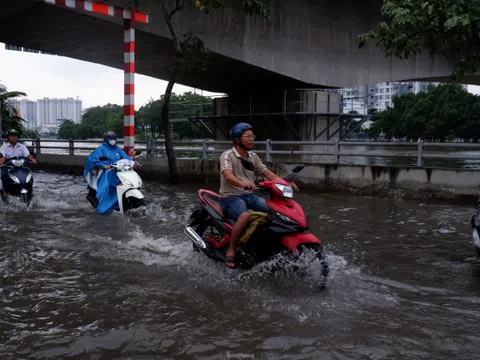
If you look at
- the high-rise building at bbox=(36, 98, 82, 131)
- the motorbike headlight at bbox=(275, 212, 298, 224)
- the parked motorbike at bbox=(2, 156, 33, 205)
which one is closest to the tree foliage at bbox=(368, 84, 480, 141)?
the parked motorbike at bbox=(2, 156, 33, 205)

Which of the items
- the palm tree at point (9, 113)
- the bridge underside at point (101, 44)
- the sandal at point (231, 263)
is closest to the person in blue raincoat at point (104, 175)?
the sandal at point (231, 263)

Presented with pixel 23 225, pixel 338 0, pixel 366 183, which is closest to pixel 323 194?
pixel 366 183

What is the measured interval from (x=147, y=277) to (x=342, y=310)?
2.21 m

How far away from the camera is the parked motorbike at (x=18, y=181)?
9.88 meters

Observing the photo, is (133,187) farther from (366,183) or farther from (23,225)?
(366,183)

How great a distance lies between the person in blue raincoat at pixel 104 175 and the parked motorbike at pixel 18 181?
1205 millimetres

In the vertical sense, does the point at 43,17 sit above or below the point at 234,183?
above

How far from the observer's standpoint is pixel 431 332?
3988 millimetres

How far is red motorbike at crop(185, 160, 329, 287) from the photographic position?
484cm

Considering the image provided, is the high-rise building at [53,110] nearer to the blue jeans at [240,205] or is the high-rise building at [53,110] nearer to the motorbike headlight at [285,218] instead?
the blue jeans at [240,205]

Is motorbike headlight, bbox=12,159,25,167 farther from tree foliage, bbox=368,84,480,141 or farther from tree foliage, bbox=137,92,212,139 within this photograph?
tree foliage, bbox=368,84,480,141

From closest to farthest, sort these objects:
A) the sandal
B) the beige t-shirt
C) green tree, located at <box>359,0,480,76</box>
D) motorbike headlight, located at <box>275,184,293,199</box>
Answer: motorbike headlight, located at <box>275,184,293,199</box>
the sandal
the beige t-shirt
green tree, located at <box>359,0,480,76</box>

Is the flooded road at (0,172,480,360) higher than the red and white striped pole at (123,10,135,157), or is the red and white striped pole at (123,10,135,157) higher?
the red and white striped pole at (123,10,135,157)

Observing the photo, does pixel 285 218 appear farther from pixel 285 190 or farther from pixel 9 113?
pixel 9 113
